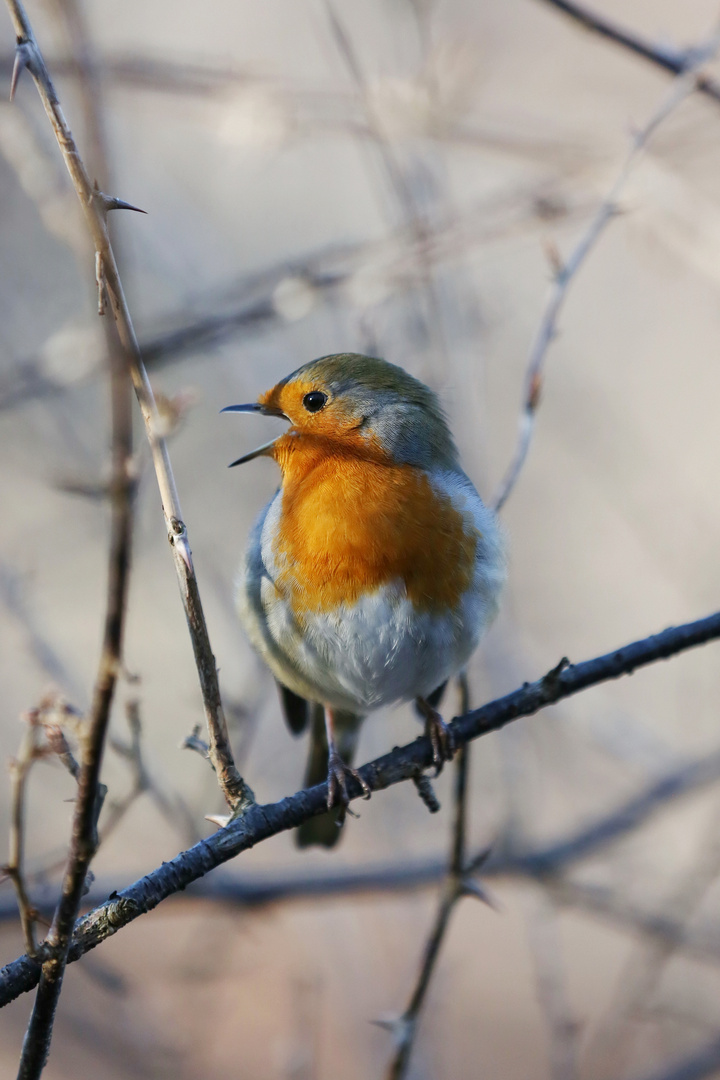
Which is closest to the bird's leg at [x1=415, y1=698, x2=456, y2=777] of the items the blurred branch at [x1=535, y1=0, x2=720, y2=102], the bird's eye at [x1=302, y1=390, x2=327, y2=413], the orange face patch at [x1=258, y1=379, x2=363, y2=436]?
the orange face patch at [x1=258, y1=379, x2=363, y2=436]

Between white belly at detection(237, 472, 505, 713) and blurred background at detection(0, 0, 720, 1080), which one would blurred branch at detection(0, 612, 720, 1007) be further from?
blurred background at detection(0, 0, 720, 1080)

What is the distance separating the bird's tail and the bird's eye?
44.9 inches

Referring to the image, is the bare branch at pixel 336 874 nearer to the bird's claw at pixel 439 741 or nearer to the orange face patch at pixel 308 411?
the bird's claw at pixel 439 741

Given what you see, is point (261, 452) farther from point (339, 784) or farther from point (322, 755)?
point (322, 755)

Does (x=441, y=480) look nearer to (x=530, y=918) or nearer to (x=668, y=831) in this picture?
(x=530, y=918)

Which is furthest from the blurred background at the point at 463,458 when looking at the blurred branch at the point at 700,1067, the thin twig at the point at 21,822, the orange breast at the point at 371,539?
the orange breast at the point at 371,539

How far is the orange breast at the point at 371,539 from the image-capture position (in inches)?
100

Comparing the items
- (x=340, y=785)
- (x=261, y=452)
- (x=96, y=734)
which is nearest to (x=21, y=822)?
(x=96, y=734)

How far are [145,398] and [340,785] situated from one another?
48.1 inches

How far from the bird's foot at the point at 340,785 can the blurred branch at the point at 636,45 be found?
2089 mm

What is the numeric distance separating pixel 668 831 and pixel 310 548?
4.28 m

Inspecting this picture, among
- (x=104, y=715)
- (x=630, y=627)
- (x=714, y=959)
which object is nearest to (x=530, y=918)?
(x=714, y=959)

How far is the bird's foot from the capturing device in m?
2.21

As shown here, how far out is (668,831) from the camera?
5.86 metres
